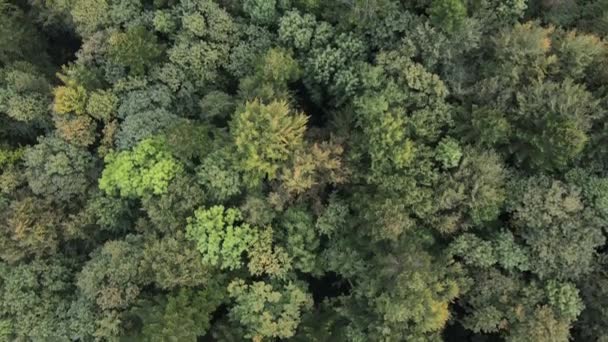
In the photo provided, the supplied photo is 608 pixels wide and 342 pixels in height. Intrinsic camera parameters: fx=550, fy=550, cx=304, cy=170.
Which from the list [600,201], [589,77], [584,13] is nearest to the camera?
[600,201]

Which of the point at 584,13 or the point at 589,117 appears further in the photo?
the point at 584,13

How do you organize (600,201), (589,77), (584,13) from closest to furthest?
(600,201) < (589,77) < (584,13)

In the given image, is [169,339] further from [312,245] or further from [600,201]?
[600,201]

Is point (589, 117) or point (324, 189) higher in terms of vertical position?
point (589, 117)

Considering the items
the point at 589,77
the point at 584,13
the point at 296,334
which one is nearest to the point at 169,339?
the point at 296,334

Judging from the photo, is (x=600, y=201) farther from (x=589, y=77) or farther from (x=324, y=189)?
(x=324, y=189)

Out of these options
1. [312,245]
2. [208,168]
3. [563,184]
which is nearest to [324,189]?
[312,245]

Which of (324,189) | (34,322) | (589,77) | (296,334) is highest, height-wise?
(589,77)
